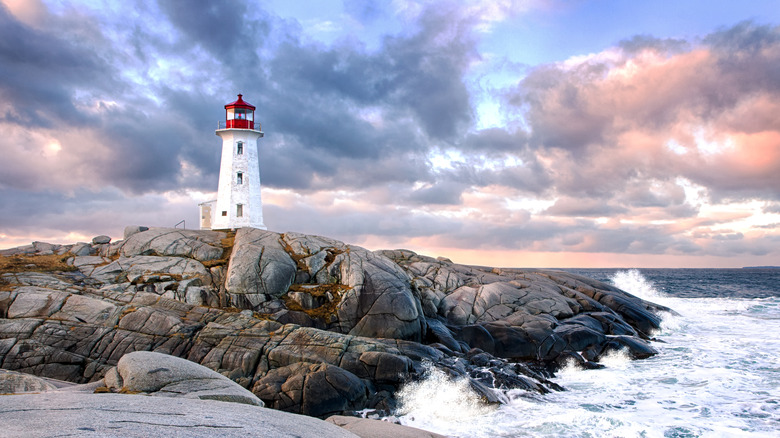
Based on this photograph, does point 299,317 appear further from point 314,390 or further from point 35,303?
point 35,303

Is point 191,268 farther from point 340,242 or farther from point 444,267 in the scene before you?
point 444,267

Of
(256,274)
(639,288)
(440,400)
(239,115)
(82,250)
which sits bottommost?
(440,400)

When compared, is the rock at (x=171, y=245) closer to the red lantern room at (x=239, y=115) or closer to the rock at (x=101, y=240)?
the rock at (x=101, y=240)

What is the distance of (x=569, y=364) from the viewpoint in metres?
22.6

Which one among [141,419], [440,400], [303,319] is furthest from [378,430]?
[303,319]

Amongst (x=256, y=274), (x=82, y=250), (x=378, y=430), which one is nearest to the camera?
(x=378, y=430)

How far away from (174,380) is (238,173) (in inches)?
1120

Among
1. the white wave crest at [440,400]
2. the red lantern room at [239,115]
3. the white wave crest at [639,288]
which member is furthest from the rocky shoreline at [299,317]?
the white wave crest at [639,288]

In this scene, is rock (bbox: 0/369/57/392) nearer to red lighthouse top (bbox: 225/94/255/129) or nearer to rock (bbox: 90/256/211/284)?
rock (bbox: 90/256/211/284)

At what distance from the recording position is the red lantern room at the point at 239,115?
37625mm

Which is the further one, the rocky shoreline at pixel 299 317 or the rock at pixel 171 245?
the rock at pixel 171 245

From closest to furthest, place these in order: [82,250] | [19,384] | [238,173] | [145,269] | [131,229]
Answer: [19,384] → [145,269] → [82,250] → [131,229] → [238,173]

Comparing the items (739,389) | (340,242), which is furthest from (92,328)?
(739,389)

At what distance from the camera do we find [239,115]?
37.9 metres
